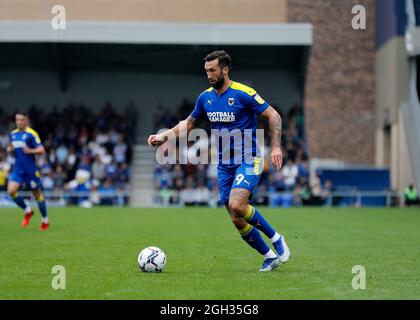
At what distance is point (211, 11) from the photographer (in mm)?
39750

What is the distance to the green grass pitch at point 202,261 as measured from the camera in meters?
8.54

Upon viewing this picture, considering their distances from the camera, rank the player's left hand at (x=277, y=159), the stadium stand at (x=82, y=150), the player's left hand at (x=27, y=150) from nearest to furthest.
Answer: the player's left hand at (x=277, y=159)
the player's left hand at (x=27, y=150)
the stadium stand at (x=82, y=150)

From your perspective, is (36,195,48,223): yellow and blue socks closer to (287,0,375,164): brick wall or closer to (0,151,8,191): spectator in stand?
(0,151,8,191): spectator in stand

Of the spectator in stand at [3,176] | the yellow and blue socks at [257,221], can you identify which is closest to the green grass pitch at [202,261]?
the yellow and blue socks at [257,221]

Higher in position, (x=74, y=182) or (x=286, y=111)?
(x=286, y=111)

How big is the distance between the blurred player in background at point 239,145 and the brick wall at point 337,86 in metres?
29.3

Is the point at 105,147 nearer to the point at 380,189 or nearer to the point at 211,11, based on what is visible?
the point at 211,11

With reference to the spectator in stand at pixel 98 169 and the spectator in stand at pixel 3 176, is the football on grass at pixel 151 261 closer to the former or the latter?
the spectator in stand at pixel 3 176

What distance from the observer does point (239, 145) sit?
10664mm

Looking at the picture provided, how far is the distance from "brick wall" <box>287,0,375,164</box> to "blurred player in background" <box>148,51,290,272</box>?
29.3 metres

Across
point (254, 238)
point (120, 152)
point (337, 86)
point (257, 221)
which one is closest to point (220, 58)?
point (257, 221)

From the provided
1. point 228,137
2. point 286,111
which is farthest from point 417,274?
point 286,111

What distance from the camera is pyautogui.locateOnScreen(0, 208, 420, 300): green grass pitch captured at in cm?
854
